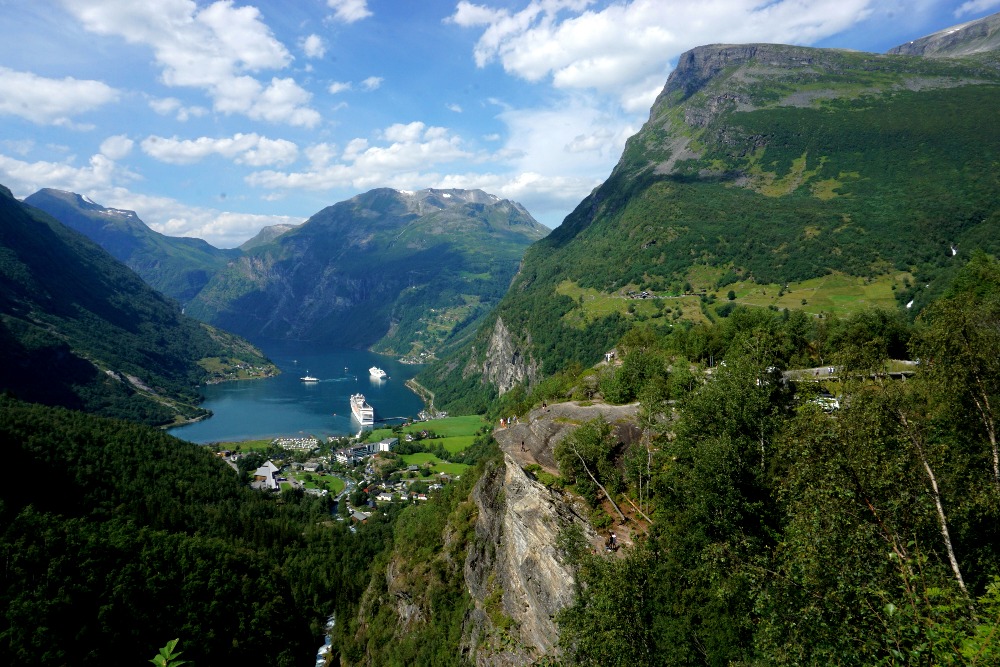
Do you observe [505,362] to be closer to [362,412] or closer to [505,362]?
[505,362]

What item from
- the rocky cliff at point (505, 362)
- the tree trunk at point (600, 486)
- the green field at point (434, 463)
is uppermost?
the tree trunk at point (600, 486)

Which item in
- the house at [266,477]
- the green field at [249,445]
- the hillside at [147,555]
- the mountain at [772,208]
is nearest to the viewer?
the hillside at [147,555]

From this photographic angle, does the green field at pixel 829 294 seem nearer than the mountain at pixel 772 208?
Yes

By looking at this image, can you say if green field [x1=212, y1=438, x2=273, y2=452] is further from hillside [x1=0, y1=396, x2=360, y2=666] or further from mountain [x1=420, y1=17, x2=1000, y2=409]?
mountain [x1=420, y1=17, x2=1000, y2=409]

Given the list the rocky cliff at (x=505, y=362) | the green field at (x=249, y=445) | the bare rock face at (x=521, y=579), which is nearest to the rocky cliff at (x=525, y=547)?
the bare rock face at (x=521, y=579)

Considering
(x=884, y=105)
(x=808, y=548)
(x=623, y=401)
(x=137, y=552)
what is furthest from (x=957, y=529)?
(x=884, y=105)

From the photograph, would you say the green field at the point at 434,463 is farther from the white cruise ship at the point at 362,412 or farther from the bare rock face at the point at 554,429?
the bare rock face at the point at 554,429

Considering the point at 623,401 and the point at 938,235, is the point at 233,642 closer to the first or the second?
the point at 623,401
